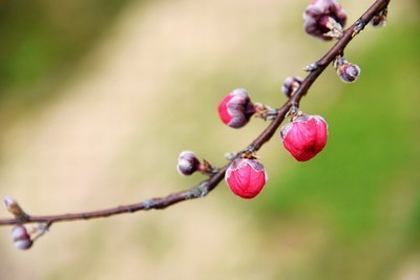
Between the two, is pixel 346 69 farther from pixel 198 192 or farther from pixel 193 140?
pixel 193 140

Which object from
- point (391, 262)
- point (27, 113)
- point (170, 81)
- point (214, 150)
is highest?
point (27, 113)

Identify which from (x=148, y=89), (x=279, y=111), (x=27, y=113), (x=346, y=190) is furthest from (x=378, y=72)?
(x=279, y=111)

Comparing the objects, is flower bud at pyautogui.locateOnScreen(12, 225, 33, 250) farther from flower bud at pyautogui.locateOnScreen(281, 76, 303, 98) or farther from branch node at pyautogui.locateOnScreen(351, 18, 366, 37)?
branch node at pyautogui.locateOnScreen(351, 18, 366, 37)

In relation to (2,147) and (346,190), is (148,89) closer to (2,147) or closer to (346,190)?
(2,147)

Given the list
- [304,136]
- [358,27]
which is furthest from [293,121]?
[358,27]

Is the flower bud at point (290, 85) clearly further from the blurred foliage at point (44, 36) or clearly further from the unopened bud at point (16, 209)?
the blurred foliage at point (44, 36)

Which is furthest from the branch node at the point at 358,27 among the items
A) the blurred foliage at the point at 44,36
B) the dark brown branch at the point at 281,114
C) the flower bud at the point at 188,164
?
the blurred foliage at the point at 44,36

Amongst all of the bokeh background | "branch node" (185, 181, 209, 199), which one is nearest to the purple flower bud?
"branch node" (185, 181, 209, 199)
